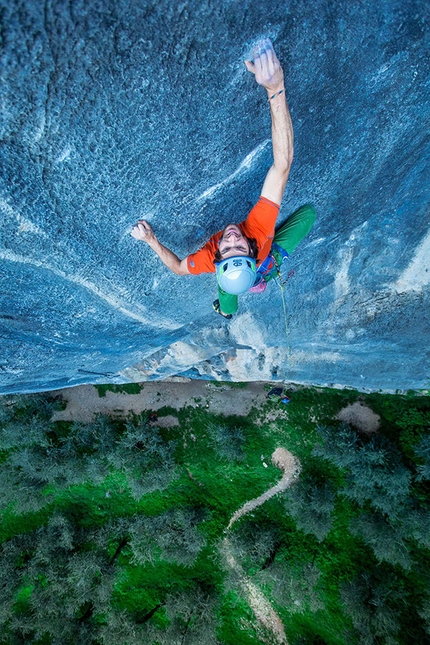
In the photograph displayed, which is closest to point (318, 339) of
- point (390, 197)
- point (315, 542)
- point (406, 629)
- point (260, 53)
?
point (390, 197)

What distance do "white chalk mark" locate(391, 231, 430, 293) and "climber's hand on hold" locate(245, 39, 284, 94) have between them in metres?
2.68

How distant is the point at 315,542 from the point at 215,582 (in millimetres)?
2451

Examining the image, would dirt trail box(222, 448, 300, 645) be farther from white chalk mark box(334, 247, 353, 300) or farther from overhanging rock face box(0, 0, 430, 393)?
white chalk mark box(334, 247, 353, 300)

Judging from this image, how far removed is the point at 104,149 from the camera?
2.35 meters

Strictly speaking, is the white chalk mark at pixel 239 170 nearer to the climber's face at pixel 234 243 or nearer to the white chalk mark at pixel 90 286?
the climber's face at pixel 234 243

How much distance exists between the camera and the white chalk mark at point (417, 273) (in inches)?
163

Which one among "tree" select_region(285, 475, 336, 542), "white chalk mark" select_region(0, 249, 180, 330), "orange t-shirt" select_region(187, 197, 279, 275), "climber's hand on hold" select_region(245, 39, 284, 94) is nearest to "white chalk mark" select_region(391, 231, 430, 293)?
"orange t-shirt" select_region(187, 197, 279, 275)

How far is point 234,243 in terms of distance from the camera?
291cm

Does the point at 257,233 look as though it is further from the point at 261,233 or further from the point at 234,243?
the point at 234,243

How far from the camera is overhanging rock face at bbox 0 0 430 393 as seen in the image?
6.60ft

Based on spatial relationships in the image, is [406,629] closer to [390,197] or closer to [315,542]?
[315,542]

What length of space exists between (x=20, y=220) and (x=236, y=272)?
155cm

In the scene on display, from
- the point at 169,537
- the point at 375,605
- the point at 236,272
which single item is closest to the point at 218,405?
the point at 169,537

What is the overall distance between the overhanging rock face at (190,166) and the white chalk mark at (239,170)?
11mm
